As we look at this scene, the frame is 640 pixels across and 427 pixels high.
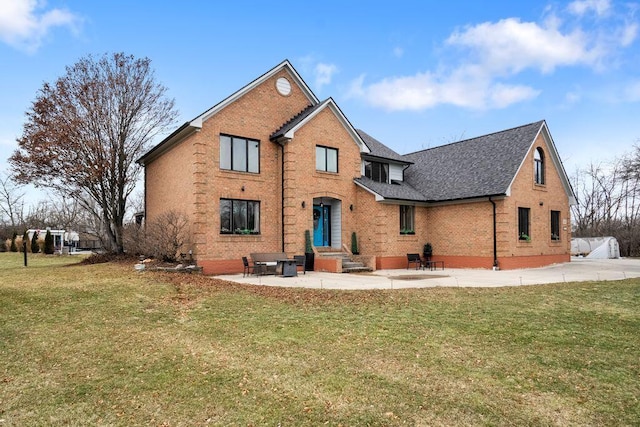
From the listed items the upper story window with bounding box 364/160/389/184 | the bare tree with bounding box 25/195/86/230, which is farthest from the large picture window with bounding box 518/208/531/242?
the bare tree with bounding box 25/195/86/230

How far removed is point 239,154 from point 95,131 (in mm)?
9663

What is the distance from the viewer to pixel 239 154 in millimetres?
19625

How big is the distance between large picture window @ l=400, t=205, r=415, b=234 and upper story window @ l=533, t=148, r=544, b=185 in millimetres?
7261

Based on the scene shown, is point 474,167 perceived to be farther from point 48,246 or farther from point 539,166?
point 48,246

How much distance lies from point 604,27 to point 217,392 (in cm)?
1726

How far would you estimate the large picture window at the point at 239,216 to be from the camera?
62.3 ft

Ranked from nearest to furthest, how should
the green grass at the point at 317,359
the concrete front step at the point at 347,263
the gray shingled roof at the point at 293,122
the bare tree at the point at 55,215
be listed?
the green grass at the point at 317,359
the concrete front step at the point at 347,263
the gray shingled roof at the point at 293,122
the bare tree at the point at 55,215

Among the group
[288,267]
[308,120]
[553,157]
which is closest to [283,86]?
[308,120]

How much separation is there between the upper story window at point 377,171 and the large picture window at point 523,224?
296 inches

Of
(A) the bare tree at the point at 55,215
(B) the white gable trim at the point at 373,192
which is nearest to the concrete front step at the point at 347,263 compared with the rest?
(B) the white gable trim at the point at 373,192

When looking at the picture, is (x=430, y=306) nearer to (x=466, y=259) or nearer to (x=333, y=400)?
(x=333, y=400)

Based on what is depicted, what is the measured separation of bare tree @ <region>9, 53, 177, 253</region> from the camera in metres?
22.4

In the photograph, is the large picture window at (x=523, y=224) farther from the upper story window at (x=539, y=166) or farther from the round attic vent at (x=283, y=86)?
the round attic vent at (x=283, y=86)

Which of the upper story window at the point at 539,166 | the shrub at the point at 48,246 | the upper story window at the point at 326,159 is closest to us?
the upper story window at the point at 326,159
